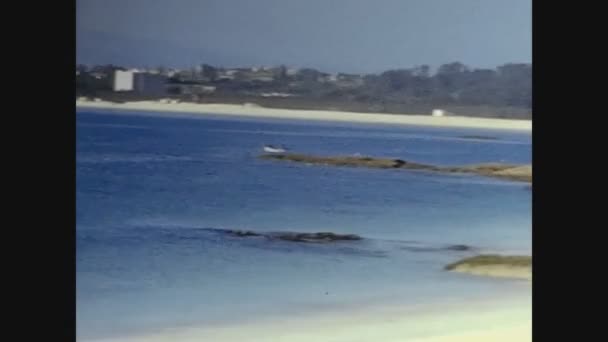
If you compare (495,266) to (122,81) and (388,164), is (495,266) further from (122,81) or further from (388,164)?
(122,81)

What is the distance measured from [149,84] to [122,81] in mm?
81

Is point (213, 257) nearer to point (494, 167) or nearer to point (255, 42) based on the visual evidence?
point (255, 42)

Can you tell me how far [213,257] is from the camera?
2.23 meters

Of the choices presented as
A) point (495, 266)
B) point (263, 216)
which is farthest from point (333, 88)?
point (495, 266)

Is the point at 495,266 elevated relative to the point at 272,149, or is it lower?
lower

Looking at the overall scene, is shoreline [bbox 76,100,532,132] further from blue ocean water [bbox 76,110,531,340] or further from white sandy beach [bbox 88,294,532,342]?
white sandy beach [bbox 88,294,532,342]

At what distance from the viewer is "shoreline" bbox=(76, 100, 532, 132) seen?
236 centimetres

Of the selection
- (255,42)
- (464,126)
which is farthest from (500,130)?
(255,42)

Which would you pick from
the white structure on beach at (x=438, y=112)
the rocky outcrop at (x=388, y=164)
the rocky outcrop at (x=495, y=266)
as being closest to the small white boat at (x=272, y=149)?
the rocky outcrop at (x=388, y=164)

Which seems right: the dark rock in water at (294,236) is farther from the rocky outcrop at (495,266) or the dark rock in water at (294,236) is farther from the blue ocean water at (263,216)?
the rocky outcrop at (495,266)

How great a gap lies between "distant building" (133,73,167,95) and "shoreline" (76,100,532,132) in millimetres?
53

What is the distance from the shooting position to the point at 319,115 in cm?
236

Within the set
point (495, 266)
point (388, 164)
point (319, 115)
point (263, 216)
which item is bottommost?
point (495, 266)
